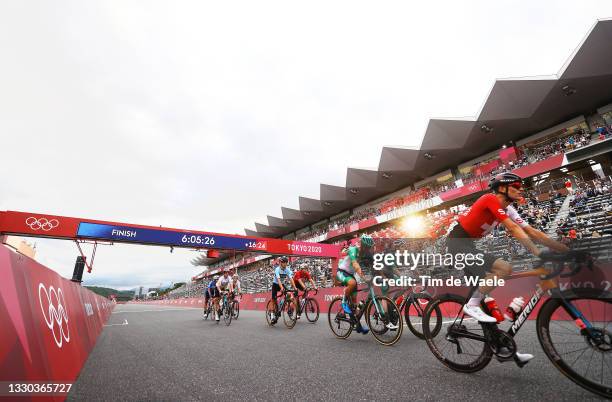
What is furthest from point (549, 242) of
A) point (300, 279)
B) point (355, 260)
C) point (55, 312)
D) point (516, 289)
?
point (300, 279)

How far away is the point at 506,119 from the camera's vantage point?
71.3ft

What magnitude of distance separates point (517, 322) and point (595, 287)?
0.64 metres

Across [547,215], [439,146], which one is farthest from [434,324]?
[439,146]

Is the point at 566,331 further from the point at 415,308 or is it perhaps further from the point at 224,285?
the point at 224,285

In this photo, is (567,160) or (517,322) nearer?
(517,322)

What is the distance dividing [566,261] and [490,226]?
65 cm

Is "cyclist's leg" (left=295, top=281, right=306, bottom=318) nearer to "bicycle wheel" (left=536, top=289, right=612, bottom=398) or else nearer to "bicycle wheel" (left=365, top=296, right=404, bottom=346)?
"bicycle wheel" (left=365, top=296, right=404, bottom=346)

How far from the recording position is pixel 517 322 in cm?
246

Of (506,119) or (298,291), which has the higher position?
(506,119)

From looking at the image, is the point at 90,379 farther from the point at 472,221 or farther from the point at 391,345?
the point at 472,221

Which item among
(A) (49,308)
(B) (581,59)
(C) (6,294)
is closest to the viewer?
(C) (6,294)

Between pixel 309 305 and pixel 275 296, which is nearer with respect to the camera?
pixel 275 296

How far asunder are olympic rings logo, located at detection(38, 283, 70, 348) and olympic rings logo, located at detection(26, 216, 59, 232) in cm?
1124

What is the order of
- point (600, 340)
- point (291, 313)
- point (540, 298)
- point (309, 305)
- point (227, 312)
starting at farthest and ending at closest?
1. point (227, 312)
2. point (309, 305)
3. point (291, 313)
4. point (540, 298)
5. point (600, 340)
